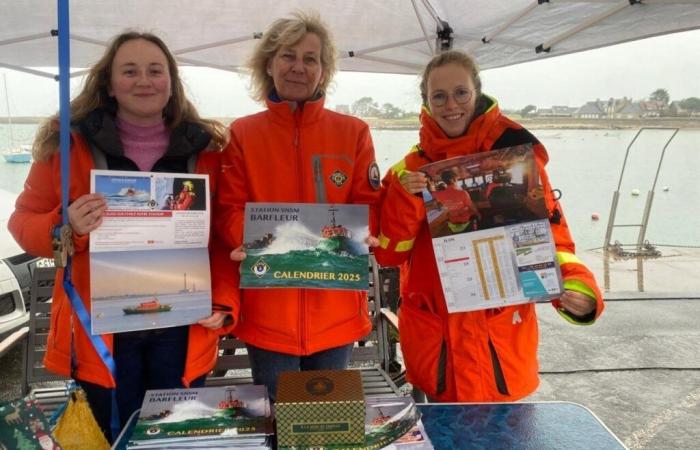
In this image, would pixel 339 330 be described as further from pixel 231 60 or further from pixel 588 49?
pixel 231 60

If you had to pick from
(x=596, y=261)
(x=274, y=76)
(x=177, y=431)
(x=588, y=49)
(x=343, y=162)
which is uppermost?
(x=588, y=49)

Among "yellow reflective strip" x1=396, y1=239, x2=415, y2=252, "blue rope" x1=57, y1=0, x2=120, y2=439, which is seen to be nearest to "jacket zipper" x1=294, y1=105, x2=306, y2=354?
"yellow reflective strip" x1=396, y1=239, x2=415, y2=252

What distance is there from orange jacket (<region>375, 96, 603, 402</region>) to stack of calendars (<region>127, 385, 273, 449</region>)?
0.68 m

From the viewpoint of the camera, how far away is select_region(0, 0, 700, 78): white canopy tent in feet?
11.1

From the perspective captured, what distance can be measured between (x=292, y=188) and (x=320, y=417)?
36.1 inches

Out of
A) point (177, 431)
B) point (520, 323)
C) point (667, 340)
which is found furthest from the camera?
point (667, 340)

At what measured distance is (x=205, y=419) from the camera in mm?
1232

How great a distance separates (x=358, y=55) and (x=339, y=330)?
3.26 meters

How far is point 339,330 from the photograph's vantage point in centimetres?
185

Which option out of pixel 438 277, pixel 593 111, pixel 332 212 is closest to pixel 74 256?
pixel 332 212

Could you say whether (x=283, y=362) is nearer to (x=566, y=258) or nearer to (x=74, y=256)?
(x=74, y=256)

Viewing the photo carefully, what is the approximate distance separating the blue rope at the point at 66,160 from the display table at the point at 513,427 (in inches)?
8.4

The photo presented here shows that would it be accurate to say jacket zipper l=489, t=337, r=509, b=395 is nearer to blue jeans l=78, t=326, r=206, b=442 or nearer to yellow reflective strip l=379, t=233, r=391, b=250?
yellow reflective strip l=379, t=233, r=391, b=250

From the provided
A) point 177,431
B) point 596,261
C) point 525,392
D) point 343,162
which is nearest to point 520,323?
point 525,392
